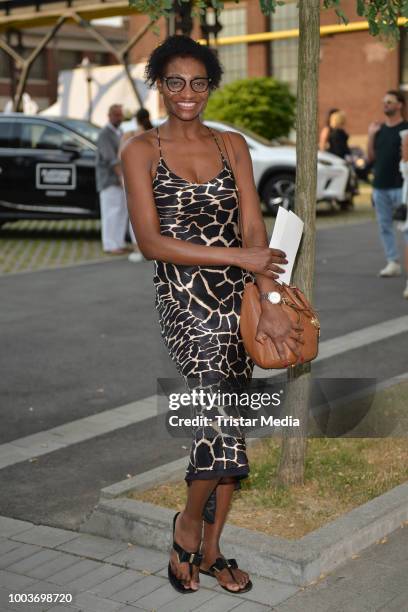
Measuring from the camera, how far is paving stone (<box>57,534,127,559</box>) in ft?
14.1

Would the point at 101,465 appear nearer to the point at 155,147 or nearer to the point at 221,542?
the point at 221,542

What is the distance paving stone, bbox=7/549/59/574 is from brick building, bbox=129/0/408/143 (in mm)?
38678

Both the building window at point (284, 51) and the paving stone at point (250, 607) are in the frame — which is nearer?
the paving stone at point (250, 607)

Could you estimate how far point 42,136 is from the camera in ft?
53.0

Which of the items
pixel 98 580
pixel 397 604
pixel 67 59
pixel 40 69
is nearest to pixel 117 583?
pixel 98 580

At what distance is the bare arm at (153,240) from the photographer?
3.64 meters

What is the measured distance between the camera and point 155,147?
12.5 ft

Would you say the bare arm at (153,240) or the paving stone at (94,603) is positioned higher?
the bare arm at (153,240)

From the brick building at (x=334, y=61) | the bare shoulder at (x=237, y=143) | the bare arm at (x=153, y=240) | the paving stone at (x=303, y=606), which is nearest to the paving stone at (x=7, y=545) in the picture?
the paving stone at (x=303, y=606)

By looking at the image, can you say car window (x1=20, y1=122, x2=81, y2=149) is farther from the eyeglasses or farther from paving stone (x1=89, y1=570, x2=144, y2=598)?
paving stone (x1=89, y1=570, x2=144, y2=598)

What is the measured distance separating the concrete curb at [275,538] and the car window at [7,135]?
1216 centimetres

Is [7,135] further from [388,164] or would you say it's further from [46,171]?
[388,164]

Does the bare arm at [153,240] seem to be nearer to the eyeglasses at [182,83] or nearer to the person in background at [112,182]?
the eyeglasses at [182,83]

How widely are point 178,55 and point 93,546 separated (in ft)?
6.76
